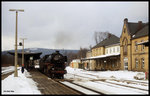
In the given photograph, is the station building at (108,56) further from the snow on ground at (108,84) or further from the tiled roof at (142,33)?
the snow on ground at (108,84)

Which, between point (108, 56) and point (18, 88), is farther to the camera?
point (108, 56)

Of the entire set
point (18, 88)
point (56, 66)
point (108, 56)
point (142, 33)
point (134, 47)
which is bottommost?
point (18, 88)

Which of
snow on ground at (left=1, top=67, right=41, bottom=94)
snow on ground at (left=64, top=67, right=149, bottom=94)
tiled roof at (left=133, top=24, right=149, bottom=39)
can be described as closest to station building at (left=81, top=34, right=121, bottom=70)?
tiled roof at (left=133, top=24, right=149, bottom=39)

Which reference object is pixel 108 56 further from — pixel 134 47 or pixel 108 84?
pixel 108 84

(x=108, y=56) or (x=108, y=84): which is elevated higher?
(x=108, y=56)

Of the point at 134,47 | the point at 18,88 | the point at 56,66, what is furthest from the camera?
the point at 134,47

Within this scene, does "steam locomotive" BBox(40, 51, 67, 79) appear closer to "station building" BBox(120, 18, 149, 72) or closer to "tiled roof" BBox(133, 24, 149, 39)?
"station building" BBox(120, 18, 149, 72)

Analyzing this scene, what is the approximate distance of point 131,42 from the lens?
39.6 meters

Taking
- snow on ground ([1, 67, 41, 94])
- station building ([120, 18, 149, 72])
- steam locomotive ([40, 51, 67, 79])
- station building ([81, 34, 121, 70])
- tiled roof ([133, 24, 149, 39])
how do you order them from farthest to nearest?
station building ([81, 34, 121, 70]) < tiled roof ([133, 24, 149, 39]) < station building ([120, 18, 149, 72]) < steam locomotive ([40, 51, 67, 79]) < snow on ground ([1, 67, 41, 94])

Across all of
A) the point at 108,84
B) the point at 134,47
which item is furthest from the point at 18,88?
the point at 134,47

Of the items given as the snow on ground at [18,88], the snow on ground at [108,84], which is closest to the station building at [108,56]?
the snow on ground at [108,84]

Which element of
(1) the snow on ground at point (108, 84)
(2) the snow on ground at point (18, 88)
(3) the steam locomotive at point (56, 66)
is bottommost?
(1) the snow on ground at point (108, 84)

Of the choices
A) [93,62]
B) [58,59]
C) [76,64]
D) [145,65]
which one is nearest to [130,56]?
[145,65]

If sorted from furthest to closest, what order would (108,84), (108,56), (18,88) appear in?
1. (108,56)
2. (108,84)
3. (18,88)
